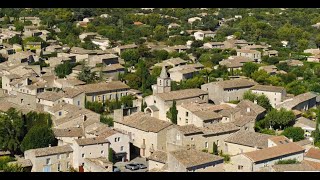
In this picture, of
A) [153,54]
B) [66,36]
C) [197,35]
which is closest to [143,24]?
[197,35]

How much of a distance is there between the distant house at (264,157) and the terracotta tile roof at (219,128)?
1.89m

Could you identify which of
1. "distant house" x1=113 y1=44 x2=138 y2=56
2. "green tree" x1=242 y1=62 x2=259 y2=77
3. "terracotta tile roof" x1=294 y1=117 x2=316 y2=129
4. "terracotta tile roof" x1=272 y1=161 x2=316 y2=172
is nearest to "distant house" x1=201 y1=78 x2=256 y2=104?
"terracotta tile roof" x1=294 y1=117 x2=316 y2=129

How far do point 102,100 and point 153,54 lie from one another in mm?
11341

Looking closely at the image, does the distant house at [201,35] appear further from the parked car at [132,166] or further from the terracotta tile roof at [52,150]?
the terracotta tile roof at [52,150]

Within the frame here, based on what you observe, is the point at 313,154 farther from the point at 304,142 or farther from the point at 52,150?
the point at 52,150

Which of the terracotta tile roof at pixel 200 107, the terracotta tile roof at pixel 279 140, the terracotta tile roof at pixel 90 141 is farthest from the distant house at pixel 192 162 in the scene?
the terracotta tile roof at pixel 200 107

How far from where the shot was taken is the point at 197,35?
133ft

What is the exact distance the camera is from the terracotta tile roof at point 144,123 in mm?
15828

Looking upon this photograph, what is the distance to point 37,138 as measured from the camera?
15312 mm

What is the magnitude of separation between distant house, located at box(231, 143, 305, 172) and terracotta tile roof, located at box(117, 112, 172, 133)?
106 inches

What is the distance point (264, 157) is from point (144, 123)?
4156 mm

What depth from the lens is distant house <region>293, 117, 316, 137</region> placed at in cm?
1761

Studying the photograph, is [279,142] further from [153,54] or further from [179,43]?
[179,43]

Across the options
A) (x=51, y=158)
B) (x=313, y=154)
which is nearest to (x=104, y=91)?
(x=51, y=158)
